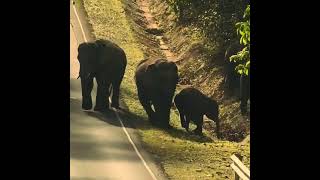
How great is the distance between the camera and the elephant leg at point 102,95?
84.4 feet

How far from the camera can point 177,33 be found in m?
43.0

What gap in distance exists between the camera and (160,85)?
25391mm

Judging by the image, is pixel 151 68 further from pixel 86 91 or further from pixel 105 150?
pixel 105 150

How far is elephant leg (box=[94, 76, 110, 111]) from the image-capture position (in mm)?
25731

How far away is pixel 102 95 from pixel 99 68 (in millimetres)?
1004

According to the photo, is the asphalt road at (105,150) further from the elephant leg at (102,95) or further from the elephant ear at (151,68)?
the elephant ear at (151,68)

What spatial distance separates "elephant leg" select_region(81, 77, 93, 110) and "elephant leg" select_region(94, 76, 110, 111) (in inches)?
12.9

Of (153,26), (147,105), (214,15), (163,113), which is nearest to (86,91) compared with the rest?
(147,105)

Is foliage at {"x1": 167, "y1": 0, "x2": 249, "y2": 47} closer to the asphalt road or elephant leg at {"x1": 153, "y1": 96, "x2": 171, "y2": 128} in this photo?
elephant leg at {"x1": 153, "y1": 96, "x2": 171, "y2": 128}

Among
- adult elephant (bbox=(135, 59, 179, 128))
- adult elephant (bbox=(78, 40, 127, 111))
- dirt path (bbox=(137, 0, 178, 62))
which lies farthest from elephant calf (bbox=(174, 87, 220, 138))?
dirt path (bbox=(137, 0, 178, 62))

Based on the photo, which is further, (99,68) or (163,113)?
(99,68)

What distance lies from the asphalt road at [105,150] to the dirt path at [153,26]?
14469mm
